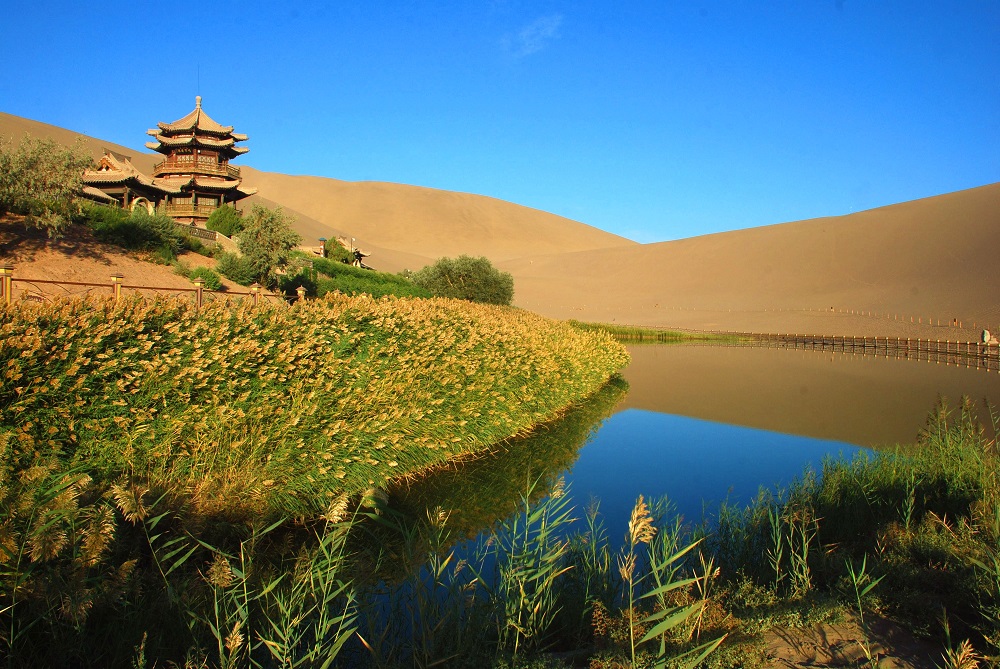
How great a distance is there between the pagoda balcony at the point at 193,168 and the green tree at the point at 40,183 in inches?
655

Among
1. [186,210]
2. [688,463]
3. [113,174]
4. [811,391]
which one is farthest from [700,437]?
[186,210]

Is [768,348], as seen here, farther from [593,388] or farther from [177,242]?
[177,242]

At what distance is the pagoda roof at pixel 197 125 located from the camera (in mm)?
39375

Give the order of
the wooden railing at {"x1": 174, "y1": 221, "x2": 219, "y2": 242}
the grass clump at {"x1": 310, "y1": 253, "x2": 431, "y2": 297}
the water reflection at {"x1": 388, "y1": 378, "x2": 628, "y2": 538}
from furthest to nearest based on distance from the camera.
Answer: the grass clump at {"x1": 310, "y1": 253, "x2": 431, "y2": 297} < the wooden railing at {"x1": 174, "y1": 221, "x2": 219, "y2": 242} < the water reflection at {"x1": 388, "y1": 378, "x2": 628, "y2": 538}

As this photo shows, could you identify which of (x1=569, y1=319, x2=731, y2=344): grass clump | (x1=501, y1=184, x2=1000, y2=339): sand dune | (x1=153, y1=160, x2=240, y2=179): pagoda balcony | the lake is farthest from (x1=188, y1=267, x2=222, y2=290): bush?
(x1=501, y1=184, x2=1000, y2=339): sand dune

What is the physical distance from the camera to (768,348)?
37406mm

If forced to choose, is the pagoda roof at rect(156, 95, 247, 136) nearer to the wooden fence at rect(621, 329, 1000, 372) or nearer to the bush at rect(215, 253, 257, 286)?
the bush at rect(215, 253, 257, 286)

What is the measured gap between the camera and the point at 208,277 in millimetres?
24141

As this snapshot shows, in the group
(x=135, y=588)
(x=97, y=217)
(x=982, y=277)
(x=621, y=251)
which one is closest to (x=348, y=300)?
(x=135, y=588)

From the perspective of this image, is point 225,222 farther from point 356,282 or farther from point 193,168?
point 356,282

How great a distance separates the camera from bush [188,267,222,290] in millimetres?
23844

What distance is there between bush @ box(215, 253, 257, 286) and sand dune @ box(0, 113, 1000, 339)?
86.2 feet

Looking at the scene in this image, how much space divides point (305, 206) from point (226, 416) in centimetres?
12922

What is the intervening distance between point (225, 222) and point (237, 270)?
420 inches
